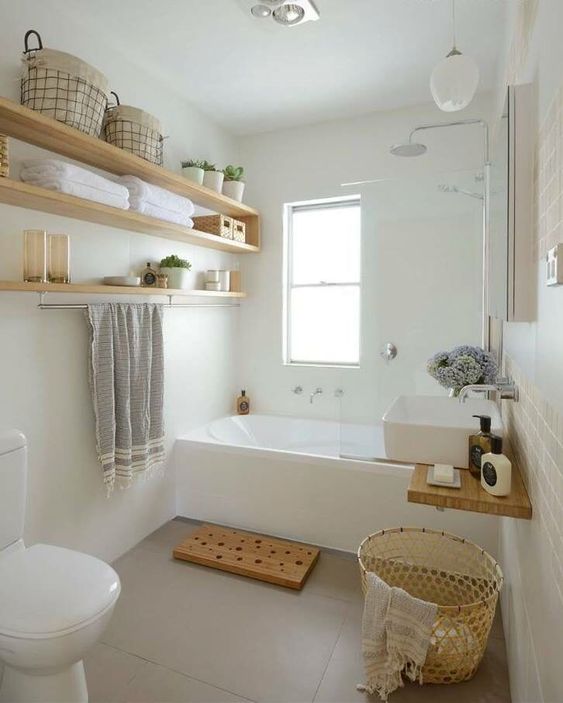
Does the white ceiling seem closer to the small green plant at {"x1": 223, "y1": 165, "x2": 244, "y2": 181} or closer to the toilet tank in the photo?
the small green plant at {"x1": 223, "y1": 165, "x2": 244, "y2": 181}

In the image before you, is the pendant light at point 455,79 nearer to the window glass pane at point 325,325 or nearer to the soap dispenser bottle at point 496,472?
the soap dispenser bottle at point 496,472

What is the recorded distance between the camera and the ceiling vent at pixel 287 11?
196 centimetres

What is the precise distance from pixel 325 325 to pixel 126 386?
1735 mm

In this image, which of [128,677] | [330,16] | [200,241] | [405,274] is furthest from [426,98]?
[128,677]

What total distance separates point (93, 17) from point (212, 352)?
203 centimetres

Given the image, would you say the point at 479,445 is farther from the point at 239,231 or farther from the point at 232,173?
the point at 232,173

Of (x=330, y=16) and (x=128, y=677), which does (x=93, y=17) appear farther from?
(x=128, y=677)

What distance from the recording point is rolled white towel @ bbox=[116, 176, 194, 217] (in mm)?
2199

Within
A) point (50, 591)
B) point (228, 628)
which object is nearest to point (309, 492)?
point (228, 628)

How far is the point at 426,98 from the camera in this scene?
113 inches

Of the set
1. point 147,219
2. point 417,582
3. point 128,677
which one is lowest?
point 128,677

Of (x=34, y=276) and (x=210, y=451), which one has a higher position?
(x=34, y=276)

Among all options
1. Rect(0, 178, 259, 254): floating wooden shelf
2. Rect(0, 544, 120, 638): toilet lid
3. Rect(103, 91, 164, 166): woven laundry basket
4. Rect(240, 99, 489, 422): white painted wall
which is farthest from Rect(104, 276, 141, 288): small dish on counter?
Rect(240, 99, 489, 422): white painted wall

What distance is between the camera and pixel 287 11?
202 centimetres
